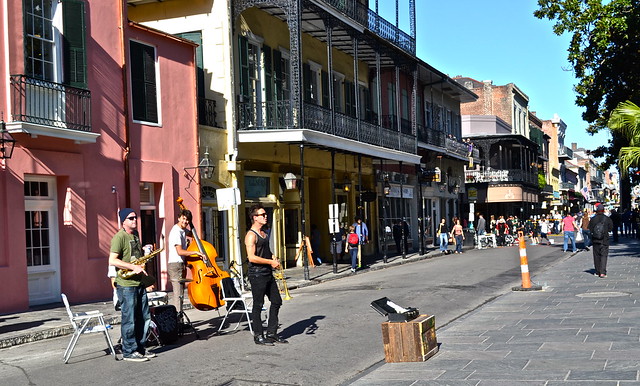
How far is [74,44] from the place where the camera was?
655 inches

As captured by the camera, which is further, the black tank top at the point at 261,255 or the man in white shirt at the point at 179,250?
the man in white shirt at the point at 179,250

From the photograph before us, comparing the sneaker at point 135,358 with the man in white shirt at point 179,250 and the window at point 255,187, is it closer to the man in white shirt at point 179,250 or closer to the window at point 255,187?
the man in white shirt at point 179,250

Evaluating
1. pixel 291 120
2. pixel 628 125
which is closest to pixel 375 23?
pixel 291 120

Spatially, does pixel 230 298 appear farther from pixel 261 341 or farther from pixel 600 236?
pixel 600 236

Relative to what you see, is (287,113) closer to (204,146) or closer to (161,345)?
(204,146)

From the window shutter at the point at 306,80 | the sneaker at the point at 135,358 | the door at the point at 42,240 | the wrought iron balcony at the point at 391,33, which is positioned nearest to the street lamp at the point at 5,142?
the door at the point at 42,240

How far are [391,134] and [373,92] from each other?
3.68 metres

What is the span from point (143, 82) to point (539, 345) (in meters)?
12.3

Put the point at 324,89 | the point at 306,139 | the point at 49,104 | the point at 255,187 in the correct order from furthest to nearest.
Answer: the point at 324,89 < the point at 255,187 < the point at 306,139 < the point at 49,104

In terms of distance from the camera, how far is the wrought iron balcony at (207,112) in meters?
21.8

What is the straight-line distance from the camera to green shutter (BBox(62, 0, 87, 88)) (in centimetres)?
1648

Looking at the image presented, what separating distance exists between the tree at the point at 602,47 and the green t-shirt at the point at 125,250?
16828mm

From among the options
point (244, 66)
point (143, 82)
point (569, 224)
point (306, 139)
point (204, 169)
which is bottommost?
point (569, 224)

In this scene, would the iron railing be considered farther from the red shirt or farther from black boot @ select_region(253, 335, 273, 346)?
the red shirt
